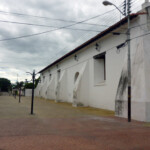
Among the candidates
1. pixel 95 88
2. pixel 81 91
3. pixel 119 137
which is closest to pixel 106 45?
pixel 95 88

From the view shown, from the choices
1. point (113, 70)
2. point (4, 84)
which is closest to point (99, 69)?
point (113, 70)

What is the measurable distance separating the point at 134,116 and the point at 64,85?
718 inches

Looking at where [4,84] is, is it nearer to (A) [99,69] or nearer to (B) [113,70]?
(A) [99,69]

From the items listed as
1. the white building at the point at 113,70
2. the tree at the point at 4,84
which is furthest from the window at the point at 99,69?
the tree at the point at 4,84

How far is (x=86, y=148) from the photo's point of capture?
5.35m

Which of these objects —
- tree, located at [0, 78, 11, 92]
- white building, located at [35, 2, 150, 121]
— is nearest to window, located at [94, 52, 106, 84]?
white building, located at [35, 2, 150, 121]

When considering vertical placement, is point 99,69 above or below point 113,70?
above

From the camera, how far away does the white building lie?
11086 millimetres

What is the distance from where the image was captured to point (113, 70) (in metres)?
15.8

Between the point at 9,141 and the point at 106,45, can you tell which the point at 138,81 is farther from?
the point at 9,141

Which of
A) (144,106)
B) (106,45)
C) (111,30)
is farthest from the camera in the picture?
(106,45)

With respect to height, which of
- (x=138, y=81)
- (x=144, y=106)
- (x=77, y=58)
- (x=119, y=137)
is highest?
(x=77, y=58)

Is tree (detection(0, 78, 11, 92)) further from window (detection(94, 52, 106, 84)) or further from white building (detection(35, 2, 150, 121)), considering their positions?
window (detection(94, 52, 106, 84))

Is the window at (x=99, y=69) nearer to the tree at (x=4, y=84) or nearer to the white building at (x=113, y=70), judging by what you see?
the white building at (x=113, y=70)
